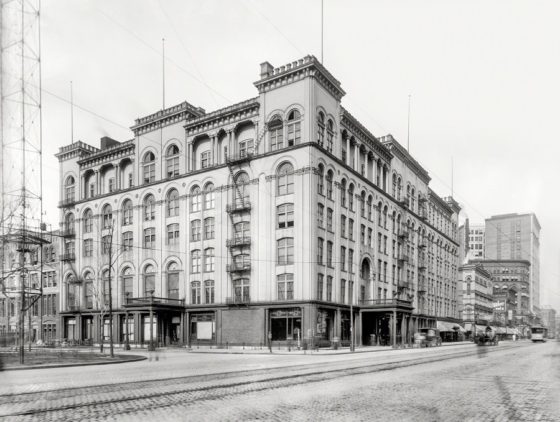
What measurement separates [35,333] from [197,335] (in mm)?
30417

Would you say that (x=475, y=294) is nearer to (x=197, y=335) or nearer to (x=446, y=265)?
(x=446, y=265)

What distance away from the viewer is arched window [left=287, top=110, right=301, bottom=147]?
155 feet

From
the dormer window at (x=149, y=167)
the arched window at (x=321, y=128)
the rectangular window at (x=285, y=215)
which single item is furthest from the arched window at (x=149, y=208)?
the arched window at (x=321, y=128)

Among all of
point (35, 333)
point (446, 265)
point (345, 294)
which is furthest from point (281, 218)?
point (446, 265)

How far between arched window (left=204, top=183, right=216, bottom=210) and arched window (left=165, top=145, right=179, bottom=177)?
5.03 meters

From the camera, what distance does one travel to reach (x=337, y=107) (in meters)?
51.7

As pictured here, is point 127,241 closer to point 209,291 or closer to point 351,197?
point 209,291

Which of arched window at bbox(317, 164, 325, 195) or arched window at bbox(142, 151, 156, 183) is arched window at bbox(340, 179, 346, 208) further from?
arched window at bbox(142, 151, 156, 183)

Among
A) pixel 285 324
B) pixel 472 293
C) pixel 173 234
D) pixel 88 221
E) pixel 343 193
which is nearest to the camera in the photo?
pixel 285 324

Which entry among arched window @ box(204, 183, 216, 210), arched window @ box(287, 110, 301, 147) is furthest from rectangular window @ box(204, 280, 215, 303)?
arched window @ box(287, 110, 301, 147)

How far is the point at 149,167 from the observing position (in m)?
58.7

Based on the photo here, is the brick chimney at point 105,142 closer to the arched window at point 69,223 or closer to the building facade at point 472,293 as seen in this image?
the arched window at point 69,223

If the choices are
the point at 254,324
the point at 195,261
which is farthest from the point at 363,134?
the point at 254,324

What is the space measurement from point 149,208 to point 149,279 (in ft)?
25.7
